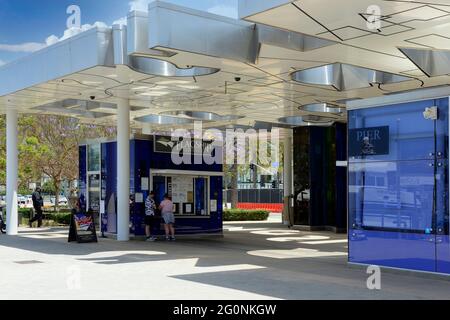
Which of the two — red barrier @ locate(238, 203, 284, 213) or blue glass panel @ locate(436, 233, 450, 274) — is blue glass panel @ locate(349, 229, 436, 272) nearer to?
blue glass panel @ locate(436, 233, 450, 274)

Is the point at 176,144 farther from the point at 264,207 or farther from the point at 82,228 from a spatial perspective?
the point at 264,207

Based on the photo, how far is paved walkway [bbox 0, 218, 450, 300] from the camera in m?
9.52

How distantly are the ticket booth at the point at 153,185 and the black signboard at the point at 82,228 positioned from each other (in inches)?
71.0

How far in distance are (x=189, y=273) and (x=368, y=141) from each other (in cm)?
439

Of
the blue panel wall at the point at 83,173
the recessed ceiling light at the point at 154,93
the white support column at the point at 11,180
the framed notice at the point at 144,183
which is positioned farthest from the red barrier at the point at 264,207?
the recessed ceiling light at the point at 154,93

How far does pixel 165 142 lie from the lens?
68.4 feet

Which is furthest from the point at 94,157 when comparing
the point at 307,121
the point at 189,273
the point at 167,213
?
the point at 189,273

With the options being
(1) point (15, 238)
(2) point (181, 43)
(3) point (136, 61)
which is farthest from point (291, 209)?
(2) point (181, 43)

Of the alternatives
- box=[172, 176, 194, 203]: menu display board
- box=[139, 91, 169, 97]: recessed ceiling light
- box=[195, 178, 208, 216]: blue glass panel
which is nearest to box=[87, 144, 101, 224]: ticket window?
box=[172, 176, 194, 203]: menu display board

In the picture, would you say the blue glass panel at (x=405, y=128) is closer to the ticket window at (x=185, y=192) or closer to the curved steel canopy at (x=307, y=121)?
the ticket window at (x=185, y=192)

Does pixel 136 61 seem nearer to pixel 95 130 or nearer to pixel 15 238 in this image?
pixel 15 238

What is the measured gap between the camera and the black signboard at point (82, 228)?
18328 mm

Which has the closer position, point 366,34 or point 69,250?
point 366,34
